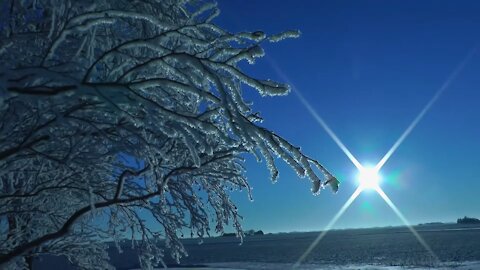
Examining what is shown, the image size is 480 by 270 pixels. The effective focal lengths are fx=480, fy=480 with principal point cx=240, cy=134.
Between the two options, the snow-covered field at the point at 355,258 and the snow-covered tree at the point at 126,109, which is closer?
the snow-covered tree at the point at 126,109

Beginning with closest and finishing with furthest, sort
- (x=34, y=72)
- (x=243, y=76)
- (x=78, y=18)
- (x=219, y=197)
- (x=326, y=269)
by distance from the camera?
(x=34, y=72)
(x=78, y=18)
(x=243, y=76)
(x=219, y=197)
(x=326, y=269)

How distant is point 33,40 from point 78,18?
5.21ft

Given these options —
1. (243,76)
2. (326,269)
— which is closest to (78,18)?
(243,76)

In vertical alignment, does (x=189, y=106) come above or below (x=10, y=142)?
above

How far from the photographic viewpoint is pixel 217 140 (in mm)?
4887

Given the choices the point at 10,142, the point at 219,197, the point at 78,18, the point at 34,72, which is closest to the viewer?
the point at 34,72

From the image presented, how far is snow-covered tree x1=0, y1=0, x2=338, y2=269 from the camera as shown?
8.71 feet

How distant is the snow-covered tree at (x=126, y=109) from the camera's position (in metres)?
2.66

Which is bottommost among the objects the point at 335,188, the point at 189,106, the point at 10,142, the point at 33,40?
the point at 335,188

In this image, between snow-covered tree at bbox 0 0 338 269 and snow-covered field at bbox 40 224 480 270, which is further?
snow-covered field at bbox 40 224 480 270

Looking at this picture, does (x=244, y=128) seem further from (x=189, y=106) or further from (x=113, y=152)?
(x=189, y=106)

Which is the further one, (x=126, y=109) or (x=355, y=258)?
(x=355, y=258)

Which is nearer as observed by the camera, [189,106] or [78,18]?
[78,18]

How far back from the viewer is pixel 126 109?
388 cm
